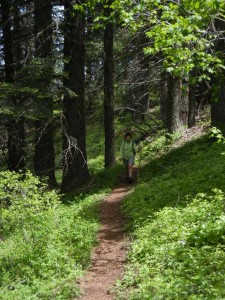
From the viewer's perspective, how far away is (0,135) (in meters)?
11.6

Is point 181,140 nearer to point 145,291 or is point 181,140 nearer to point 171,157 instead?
point 171,157

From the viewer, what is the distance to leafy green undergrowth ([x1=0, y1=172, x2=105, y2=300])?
5844 millimetres

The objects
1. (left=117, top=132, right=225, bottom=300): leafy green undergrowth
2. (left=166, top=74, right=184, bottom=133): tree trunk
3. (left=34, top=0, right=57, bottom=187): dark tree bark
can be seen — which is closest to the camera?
(left=117, top=132, right=225, bottom=300): leafy green undergrowth

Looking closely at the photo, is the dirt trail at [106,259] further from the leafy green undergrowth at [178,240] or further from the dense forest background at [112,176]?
the leafy green undergrowth at [178,240]

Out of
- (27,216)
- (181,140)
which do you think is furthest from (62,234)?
(181,140)

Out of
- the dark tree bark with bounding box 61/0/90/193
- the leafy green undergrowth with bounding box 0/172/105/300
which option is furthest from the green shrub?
the dark tree bark with bounding box 61/0/90/193

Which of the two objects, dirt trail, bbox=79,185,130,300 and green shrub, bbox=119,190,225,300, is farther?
dirt trail, bbox=79,185,130,300

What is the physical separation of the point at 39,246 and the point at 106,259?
142 centimetres

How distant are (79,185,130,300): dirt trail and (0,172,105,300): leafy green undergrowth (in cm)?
21

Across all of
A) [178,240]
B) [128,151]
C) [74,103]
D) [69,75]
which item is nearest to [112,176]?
[128,151]

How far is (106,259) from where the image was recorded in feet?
24.5

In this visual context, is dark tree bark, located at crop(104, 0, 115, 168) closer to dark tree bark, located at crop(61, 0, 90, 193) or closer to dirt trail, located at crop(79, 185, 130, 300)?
dark tree bark, located at crop(61, 0, 90, 193)

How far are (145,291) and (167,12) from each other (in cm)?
490

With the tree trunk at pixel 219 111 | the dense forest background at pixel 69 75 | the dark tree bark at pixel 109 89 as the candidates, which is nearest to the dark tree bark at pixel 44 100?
the dense forest background at pixel 69 75
